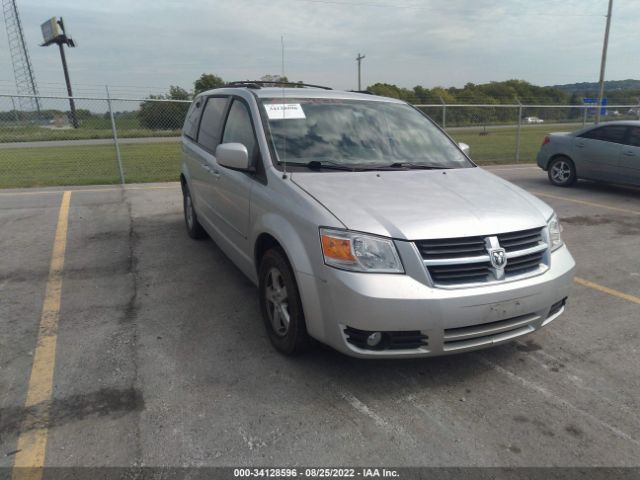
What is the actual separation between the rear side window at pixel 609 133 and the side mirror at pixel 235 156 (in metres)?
8.74

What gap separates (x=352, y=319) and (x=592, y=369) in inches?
70.4

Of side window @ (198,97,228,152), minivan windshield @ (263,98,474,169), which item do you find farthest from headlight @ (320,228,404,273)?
side window @ (198,97,228,152)

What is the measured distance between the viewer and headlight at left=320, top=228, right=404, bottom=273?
108 inches

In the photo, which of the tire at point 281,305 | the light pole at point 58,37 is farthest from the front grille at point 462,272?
the light pole at point 58,37

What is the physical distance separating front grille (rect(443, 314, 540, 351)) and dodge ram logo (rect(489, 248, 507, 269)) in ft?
1.11

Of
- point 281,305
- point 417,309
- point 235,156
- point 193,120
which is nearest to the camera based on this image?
point 417,309

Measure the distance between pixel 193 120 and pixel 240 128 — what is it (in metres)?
1.95

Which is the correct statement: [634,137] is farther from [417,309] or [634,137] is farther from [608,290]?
[417,309]

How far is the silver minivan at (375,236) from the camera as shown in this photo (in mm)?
2719

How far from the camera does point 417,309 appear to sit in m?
2.65

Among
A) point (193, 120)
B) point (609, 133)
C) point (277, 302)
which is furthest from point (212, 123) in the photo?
point (609, 133)

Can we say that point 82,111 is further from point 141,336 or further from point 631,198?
point 631,198

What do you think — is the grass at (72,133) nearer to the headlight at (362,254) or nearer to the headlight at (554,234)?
the headlight at (362,254)

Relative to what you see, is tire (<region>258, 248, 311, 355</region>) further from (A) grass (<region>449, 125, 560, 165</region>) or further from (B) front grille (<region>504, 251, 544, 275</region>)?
(A) grass (<region>449, 125, 560, 165</region>)
